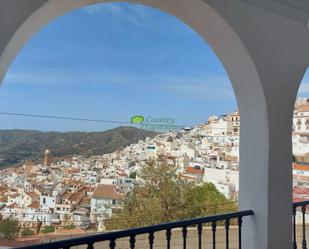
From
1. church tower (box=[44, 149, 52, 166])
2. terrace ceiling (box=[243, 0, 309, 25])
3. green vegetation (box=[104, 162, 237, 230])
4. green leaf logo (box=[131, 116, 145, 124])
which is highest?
terrace ceiling (box=[243, 0, 309, 25])

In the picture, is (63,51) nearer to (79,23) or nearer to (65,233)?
(79,23)

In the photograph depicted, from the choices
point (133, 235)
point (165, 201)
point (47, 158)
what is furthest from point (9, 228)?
point (133, 235)

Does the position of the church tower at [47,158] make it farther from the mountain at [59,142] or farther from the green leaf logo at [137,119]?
the green leaf logo at [137,119]

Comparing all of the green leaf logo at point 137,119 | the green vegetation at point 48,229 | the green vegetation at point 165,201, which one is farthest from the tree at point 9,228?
the green leaf logo at point 137,119

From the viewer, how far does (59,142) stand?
11.8 feet

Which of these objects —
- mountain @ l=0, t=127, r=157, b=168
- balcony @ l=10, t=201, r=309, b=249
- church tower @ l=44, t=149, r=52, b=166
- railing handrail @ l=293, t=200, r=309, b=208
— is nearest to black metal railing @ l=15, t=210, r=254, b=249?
balcony @ l=10, t=201, r=309, b=249

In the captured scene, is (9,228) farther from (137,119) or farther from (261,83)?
(261,83)

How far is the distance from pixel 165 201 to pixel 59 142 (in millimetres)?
1518

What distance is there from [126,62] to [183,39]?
144cm

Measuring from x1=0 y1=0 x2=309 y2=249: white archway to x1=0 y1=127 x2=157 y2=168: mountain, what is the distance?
187cm

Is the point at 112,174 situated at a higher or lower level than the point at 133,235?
higher

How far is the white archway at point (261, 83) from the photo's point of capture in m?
2.04

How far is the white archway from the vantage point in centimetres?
204

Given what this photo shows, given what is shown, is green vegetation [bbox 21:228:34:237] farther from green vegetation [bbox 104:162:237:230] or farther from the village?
green vegetation [bbox 104:162:237:230]
